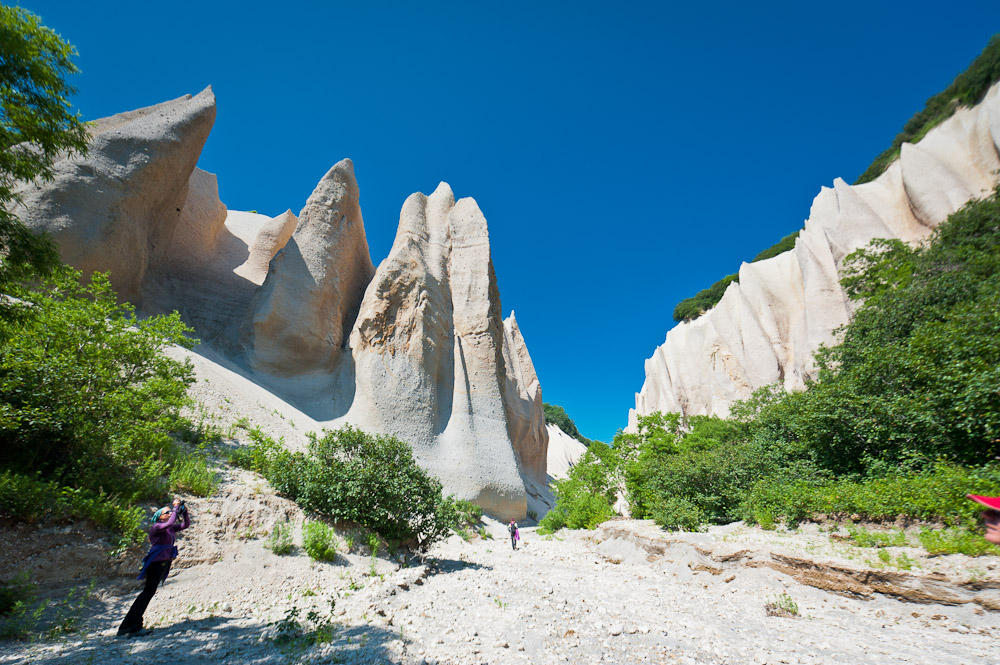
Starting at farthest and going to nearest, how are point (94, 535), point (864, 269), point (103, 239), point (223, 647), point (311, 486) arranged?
point (864, 269)
point (103, 239)
point (311, 486)
point (94, 535)
point (223, 647)

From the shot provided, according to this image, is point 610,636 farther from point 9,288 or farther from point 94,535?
point 9,288

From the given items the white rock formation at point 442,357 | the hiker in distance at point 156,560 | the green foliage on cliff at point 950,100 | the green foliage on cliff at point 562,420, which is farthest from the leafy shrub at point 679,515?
the green foliage on cliff at point 562,420

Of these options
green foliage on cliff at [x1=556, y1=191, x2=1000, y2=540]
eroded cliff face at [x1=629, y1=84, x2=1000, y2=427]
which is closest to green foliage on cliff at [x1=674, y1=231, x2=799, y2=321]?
eroded cliff face at [x1=629, y1=84, x2=1000, y2=427]

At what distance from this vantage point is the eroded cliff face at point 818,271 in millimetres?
19062

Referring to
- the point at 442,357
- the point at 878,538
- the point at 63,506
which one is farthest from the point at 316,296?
the point at 878,538

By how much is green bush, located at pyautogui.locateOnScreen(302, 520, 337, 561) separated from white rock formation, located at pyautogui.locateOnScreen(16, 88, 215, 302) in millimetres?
11803

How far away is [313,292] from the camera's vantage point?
53.3ft

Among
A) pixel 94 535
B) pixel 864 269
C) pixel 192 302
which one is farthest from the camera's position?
pixel 864 269

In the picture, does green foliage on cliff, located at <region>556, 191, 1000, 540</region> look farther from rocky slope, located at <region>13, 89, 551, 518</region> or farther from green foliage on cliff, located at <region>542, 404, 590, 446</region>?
green foliage on cliff, located at <region>542, 404, 590, 446</region>

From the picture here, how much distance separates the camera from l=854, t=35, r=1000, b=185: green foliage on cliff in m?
19.4

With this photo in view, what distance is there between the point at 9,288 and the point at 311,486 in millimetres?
4664

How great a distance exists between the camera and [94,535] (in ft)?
15.7

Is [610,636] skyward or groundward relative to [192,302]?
groundward

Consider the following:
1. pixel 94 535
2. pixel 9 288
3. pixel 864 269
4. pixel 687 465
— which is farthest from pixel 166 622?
pixel 864 269
